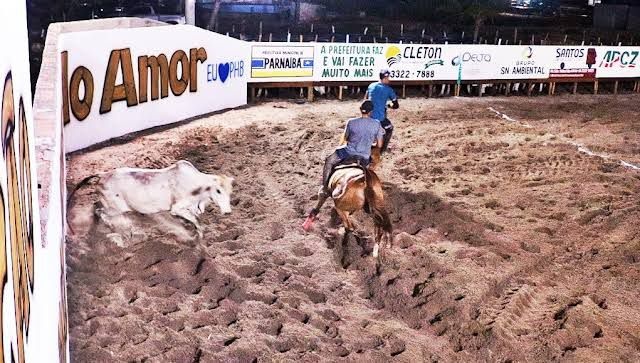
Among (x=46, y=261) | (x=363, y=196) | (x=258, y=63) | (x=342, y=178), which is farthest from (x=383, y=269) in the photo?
(x=258, y=63)

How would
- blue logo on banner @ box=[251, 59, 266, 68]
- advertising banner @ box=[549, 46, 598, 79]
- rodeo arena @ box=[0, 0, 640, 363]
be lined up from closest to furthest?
rodeo arena @ box=[0, 0, 640, 363], blue logo on banner @ box=[251, 59, 266, 68], advertising banner @ box=[549, 46, 598, 79]

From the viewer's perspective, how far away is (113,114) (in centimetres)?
1279

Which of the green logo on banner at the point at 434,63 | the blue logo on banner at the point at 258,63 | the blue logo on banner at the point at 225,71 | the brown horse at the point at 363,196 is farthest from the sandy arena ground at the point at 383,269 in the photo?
the green logo on banner at the point at 434,63

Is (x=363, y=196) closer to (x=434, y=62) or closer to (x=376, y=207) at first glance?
(x=376, y=207)

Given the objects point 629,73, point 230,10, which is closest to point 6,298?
point 629,73

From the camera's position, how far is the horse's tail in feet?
26.9

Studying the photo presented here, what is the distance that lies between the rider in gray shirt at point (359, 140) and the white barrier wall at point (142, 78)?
4810 millimetres

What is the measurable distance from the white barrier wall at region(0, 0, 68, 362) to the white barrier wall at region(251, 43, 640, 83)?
15.2 m

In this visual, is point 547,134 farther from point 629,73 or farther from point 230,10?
point 230,10

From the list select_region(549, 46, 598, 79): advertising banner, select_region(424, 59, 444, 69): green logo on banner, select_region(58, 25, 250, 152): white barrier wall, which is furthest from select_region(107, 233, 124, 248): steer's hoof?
select_region(549, 46, 598, 79): advertising banner

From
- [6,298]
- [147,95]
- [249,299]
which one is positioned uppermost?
[6,298]

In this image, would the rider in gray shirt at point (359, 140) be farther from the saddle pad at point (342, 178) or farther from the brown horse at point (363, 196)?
the brown horse at point (363, 196)

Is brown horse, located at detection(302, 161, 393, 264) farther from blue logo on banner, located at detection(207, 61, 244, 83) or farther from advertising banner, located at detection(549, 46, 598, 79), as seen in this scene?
advertising banner, located at detection(549, 46, 598, 79)

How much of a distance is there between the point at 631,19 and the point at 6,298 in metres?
44.5
